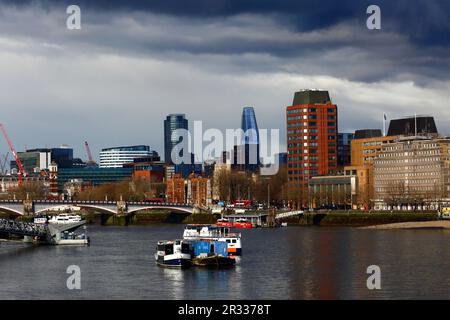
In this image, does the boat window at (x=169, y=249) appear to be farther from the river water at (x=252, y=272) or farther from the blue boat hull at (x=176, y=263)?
the river water at (x=252, y=272)

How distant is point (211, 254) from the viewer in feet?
238

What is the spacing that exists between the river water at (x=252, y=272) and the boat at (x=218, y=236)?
4.24 feet

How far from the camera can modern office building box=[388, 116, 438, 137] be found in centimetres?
18788

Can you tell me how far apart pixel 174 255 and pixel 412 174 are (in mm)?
105325

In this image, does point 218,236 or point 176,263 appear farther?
point 218,236

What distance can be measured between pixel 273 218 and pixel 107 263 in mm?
75809

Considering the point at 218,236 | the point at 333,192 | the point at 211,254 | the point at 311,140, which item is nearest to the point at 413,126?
the point at 311,140

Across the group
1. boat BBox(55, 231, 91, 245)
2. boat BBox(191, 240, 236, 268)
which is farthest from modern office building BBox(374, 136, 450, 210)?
boat BBox(191, 240, 236, 268)

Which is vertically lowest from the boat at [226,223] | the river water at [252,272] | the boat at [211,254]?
the river water at [252,272]

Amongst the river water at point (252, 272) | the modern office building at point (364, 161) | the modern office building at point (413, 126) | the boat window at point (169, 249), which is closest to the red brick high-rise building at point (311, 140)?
the modern office building at point (364, 161)

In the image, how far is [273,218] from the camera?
14950 centimetres

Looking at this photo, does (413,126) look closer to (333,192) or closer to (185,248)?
(333,192)

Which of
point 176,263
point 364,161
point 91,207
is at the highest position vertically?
point 364,161

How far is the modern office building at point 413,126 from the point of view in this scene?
616 ft
